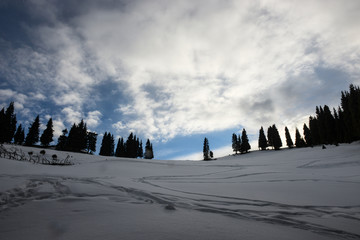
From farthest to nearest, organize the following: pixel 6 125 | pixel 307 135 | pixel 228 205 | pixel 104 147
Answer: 1. pixel 307 135
2. pixel 104 147
3. pixel 6 125
4. pixel 228 205

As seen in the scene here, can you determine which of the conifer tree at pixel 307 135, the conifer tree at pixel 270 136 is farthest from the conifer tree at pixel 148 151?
the conifer tree at pixel 307 135

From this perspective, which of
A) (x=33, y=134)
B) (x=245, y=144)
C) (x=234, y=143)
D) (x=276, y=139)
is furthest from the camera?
(x=234, y=143)

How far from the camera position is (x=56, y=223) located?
7.52 feet

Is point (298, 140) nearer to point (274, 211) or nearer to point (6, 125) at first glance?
point (274, 211)

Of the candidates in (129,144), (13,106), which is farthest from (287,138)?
(13,106)

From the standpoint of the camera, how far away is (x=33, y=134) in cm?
4700

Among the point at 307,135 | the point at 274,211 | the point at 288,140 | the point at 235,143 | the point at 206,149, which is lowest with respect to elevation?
the point at 206,149

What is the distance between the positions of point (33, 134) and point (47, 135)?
136 inches

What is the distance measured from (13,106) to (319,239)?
2744 inches

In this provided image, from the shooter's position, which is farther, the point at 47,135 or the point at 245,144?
the point at 245,144

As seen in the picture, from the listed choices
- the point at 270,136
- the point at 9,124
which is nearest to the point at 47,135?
the point at 9,124

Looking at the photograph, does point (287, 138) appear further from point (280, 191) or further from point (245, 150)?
point (280, 191)

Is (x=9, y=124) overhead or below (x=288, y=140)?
overhead

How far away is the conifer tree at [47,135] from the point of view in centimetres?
4766
